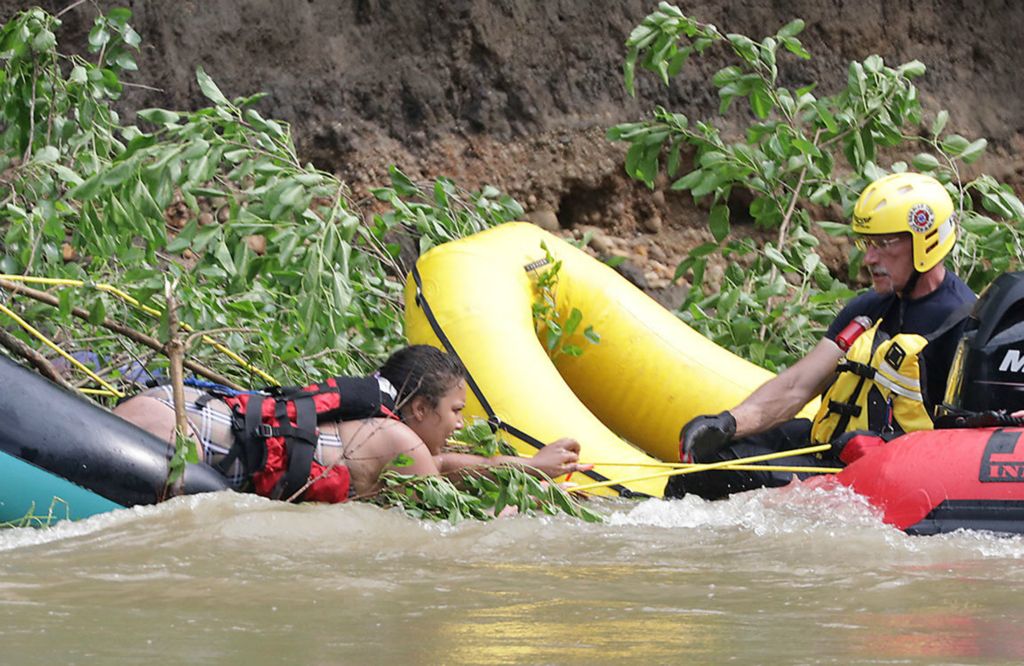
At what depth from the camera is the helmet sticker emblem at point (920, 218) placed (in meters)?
5.13

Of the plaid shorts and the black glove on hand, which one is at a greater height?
the plaid shorts

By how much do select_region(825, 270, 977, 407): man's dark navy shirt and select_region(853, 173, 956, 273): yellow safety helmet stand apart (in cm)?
11

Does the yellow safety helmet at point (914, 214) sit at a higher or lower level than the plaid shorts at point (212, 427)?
higher

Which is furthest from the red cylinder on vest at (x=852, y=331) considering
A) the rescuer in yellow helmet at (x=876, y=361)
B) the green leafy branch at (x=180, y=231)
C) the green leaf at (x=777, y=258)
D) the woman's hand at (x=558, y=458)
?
the green leafy branch at (x=180, y=231)

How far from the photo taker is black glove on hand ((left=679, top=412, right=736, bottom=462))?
5207 millimetres

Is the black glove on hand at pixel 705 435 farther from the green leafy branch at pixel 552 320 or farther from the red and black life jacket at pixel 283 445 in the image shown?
the red and black life jacket at pixel 283 445

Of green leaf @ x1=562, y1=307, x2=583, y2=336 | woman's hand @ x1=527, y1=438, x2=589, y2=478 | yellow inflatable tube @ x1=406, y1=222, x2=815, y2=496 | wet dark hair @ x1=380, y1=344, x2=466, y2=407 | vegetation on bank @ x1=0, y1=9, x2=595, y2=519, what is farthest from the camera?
green leaf @ x1=562, y1=307, x2=583, y2=336

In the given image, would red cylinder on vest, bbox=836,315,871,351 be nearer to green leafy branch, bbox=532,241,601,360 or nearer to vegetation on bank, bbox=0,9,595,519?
Answer: green leafy branch, bbox=532,241,601,360

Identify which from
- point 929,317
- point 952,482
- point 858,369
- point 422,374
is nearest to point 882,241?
point 929,317

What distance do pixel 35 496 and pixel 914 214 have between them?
2.83m

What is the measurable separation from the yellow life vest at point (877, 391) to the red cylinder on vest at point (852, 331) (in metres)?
0.03

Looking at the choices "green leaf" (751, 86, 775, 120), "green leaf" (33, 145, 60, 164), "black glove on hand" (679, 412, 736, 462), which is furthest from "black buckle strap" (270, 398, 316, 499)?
"green leaf" (751, 86, 775, 120)

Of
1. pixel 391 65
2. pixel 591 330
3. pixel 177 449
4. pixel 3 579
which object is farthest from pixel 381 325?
pixel 391 65

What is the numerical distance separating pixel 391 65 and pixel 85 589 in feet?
21.5
